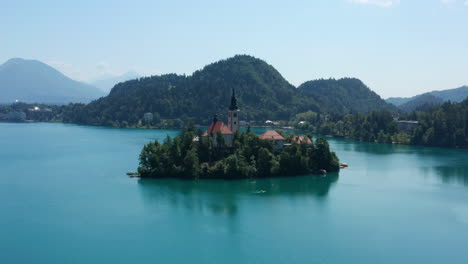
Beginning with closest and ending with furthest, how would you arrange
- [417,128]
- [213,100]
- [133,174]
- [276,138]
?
[133,174] < [276,138] < [417,128] < [213,100]

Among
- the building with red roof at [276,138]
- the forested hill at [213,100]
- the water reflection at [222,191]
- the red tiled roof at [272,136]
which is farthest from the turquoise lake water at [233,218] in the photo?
the forested hill at [213,100]

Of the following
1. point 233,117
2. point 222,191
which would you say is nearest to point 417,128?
point 233,117

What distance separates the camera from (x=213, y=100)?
446ft

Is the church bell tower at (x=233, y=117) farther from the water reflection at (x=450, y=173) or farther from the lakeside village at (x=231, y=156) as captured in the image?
the water reflection at (x=450, y=173)

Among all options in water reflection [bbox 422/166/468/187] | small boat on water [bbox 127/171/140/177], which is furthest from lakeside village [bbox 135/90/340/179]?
water reflection [bbox 422/166/468/187]

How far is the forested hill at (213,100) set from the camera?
440ft

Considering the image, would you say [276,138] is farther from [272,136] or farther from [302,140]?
[302,140]

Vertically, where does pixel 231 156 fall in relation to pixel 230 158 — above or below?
above

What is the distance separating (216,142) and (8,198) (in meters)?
18.6

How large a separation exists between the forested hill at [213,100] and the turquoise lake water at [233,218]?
281 feet

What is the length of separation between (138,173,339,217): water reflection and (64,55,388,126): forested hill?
88.0m

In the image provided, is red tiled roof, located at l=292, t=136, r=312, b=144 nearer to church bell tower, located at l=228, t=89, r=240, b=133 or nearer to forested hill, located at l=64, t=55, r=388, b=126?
church bell tower, located at l=228, t=89, r=240, b=133

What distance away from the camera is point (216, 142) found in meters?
43.3

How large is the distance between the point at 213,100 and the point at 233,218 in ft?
354
